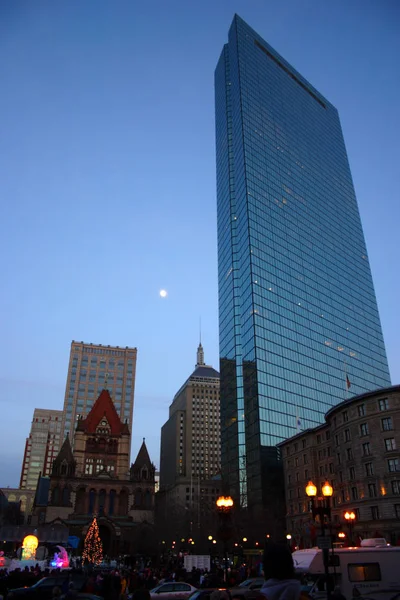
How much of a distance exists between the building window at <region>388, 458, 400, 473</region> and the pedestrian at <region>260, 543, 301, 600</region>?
49841 millimetres

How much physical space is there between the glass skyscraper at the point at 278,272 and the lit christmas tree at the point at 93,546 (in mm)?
25750

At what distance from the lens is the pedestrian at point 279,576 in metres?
5.18

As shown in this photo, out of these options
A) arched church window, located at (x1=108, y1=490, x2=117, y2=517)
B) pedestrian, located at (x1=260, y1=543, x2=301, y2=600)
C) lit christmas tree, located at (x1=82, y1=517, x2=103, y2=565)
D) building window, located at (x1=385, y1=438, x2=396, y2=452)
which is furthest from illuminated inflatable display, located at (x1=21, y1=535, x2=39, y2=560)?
arched church window, located at (x1=108, y1=490, x2=117, y2=517)

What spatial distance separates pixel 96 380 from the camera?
525 feet

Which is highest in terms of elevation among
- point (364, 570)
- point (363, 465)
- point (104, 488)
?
point (104, 488)

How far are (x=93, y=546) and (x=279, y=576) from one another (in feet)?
287

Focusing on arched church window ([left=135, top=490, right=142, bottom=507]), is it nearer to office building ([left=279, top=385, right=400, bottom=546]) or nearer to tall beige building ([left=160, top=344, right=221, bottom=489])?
office building ([left=279, top=385, right=400, bottom=546])

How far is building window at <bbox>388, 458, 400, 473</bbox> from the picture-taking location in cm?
4942

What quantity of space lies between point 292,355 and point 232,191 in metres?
40.5

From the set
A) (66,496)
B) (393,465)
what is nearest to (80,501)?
(66,496)

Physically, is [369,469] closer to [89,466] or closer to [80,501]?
[80,501]

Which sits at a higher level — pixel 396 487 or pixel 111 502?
pixel 111 502

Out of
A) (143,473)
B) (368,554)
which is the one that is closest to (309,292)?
(143,473)

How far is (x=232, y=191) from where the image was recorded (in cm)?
11250
